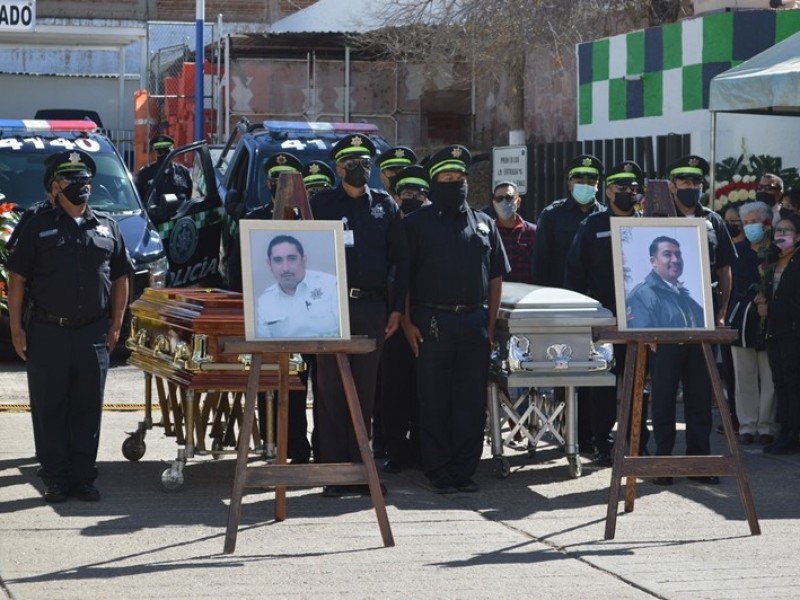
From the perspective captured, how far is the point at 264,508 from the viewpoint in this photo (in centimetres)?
918

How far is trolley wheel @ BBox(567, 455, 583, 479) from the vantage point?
10.2 metres

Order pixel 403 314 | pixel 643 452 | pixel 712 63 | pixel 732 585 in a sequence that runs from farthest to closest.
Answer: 1. pixel 712 63
2. pixel 643 452
3. pixel 403 314
4. pixel 732 585

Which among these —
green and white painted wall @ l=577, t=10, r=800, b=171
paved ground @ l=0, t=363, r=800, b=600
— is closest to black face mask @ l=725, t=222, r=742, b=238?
green and white painted wall @ l=577, t=10, r=800, b=171

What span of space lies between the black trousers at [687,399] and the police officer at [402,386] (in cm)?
158

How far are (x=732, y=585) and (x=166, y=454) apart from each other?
4.93 m

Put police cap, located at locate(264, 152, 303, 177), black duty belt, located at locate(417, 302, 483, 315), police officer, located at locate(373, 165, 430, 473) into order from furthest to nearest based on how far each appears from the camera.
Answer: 1. police cap, located at locate(264, 152, 303, 177)
2. police officer, located at locate(373, 165, 430, 473)
3. black duty belt, located at locate(417, 302, 483, 315)

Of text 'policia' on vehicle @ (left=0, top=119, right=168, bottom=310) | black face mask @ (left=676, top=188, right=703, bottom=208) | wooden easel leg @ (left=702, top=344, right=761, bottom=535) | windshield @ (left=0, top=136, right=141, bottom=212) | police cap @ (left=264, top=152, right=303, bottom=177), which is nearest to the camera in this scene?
wooden easel leg @ (left=702, top=344, right=761, bottom=535)

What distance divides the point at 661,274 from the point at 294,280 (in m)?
2.03

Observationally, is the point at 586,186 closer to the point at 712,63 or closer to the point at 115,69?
the point at 712,63

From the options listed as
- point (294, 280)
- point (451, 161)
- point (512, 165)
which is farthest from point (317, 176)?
point (512, 165)

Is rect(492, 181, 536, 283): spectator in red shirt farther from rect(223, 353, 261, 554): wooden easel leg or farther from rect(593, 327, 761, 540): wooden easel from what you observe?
rect(223, 353, 261, 554): wooden easel leg

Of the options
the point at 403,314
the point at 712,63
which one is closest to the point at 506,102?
the point at 712,63

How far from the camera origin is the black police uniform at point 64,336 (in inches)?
362

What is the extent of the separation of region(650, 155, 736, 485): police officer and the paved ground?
12.2 inches
